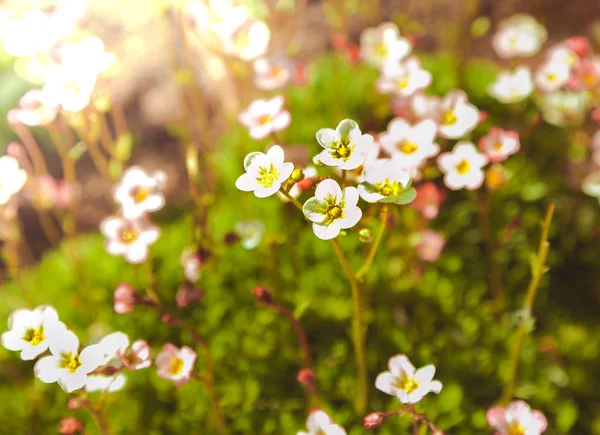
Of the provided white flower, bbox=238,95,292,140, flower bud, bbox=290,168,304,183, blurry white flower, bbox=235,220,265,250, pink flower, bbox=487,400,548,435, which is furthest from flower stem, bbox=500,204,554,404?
blurry white flower, bbox=235,220,265,250

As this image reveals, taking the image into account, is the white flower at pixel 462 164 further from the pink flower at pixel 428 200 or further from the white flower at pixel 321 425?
the white flower at pixel 321 425

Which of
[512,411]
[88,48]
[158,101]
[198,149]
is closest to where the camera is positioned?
[512,411]

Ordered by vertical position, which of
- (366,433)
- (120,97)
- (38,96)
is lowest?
(366,433)

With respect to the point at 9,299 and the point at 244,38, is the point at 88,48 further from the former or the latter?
the point at 9,299

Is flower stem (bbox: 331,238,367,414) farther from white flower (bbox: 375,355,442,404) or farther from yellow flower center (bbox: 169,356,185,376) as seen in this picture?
yellow flower center (bbox: 169,356,185,376)

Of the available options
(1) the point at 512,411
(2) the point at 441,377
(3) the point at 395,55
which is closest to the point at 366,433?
(2) the point at 441,377

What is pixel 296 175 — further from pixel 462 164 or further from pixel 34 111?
pixel 34 111
